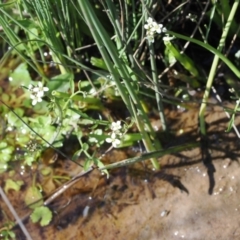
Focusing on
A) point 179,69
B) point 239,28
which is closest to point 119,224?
point 179,69

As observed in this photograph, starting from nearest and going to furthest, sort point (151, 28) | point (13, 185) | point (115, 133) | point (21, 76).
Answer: point (151, 28)
point (115, 133)
point (13, 185)
point (21, 76)

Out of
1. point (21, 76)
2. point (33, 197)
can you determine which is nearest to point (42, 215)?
point (33, 197)

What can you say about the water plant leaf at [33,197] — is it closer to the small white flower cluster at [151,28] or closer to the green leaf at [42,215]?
the green leaf at [42,215]

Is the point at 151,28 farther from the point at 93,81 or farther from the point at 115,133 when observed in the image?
the point at 93,81

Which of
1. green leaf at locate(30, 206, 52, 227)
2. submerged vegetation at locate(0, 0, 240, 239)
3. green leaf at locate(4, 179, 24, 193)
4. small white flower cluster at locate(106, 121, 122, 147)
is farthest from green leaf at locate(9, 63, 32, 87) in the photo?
small white flower cluster at locate(106, 121, 122, 147)

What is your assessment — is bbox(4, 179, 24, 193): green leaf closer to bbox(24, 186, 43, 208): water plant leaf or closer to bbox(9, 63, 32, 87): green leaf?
bbox(24, 186, 43, 208): water plant leaf

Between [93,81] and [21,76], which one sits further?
[21,76]

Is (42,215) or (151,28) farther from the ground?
(151,28)
